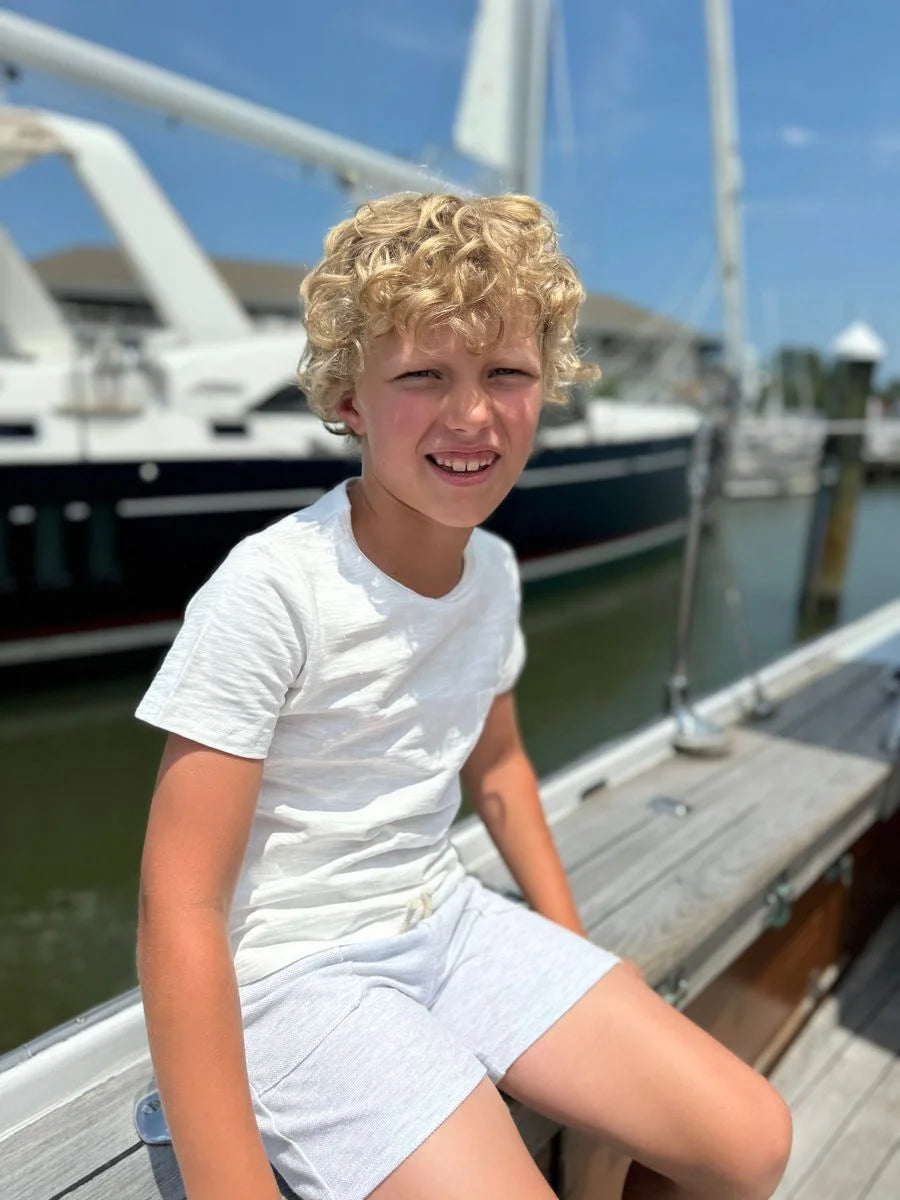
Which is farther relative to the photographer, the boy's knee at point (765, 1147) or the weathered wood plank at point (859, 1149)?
the weathered wood plank at point (859, 1149)

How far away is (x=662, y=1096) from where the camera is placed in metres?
1.02

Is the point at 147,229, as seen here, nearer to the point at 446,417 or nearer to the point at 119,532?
the point at 119,532

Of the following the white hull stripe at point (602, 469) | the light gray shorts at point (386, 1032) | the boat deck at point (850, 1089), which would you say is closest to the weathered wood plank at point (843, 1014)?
the boat deck at point (850, 1089)

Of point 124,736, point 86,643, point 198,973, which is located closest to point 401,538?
point 198,973

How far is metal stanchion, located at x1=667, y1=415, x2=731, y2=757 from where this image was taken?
2393 mm

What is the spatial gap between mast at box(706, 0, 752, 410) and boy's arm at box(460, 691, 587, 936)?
9.84 m

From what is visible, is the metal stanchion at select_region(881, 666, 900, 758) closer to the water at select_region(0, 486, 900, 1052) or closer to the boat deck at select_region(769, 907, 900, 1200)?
the boat deck at select_region(769, 907, 900, 1200)

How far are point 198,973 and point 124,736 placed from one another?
5.12m

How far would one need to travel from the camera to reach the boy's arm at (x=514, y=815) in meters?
1.39

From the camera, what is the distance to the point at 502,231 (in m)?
0.99

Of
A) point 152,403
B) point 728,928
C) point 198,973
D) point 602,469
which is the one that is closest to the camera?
point 198,973

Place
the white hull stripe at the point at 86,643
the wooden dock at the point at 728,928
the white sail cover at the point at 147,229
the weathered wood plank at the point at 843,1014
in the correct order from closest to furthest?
the wooden dock at the point at 728,928
the weathered wood plank at the point at 843,1014
the white hull stripe at the point at 86,643
the white sail cover at the point at 147,229

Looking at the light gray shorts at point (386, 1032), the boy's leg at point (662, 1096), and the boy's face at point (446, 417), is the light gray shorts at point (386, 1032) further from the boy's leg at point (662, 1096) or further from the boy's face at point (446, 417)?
the boy's face at point (446, 417)

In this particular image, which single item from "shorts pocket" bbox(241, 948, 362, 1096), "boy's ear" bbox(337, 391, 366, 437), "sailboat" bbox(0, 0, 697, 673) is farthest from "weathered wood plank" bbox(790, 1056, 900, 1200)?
"sailboat" bbox(0, 0, 697, 673)
